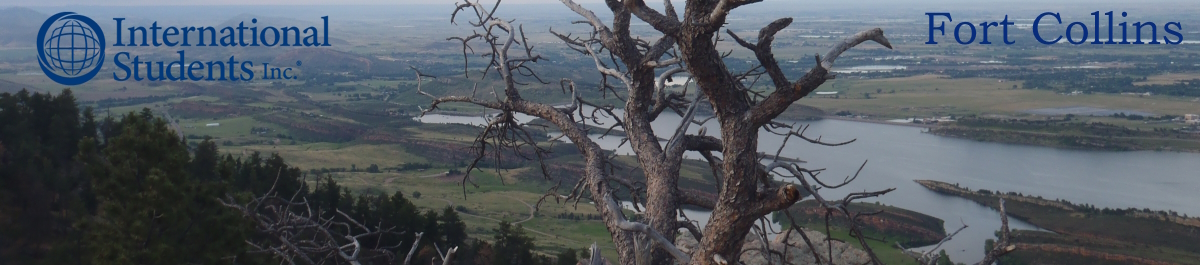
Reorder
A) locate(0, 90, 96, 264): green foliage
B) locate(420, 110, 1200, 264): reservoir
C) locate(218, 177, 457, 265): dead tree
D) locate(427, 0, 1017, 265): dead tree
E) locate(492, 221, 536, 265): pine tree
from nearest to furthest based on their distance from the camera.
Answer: locate(427, 0, 1017, 265): dead tree → locate(218, 177, 457, 265): dead tree → locate(0, 90, 96, 264): green foliage → locate(492, 221, 536, 265): pine tree → locate(420, 110, 1200, 264): reservoir

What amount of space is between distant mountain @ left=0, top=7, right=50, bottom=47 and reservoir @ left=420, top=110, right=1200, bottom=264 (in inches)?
3310

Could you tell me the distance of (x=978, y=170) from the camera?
32.2m

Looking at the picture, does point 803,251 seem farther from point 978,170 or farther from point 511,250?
point 978,170

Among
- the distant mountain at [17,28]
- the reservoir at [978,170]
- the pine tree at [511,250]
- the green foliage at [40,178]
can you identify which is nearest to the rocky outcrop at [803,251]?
the pine tree at [511,250]

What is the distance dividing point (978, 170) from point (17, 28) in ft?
339

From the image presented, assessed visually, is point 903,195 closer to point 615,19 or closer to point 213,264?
point 213,264

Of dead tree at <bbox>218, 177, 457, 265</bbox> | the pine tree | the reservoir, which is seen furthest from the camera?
the reservoir

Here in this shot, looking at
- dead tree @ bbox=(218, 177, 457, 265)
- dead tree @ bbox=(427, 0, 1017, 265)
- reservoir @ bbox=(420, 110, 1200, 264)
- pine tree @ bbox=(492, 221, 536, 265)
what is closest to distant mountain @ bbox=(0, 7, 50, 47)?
reservoir @ bbox=(420, 110, 1200, 264)

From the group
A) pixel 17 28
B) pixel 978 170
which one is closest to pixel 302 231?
pixel 978 170

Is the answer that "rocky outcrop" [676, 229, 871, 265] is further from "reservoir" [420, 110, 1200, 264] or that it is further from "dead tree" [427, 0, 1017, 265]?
"reservoir" [420, 110, 1200, 264]

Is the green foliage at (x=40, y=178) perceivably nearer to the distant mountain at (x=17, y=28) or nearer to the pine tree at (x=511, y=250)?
the pine tree at (x=511, y=250)

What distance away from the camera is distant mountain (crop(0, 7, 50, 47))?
9606 cm

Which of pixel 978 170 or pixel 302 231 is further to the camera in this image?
pixel 978 170

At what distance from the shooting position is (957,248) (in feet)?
63.5
